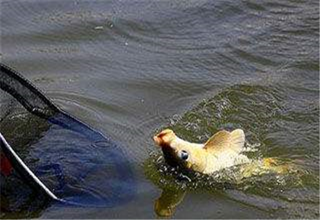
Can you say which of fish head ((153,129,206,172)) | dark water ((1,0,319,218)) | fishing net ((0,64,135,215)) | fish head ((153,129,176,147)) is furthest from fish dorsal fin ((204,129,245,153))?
fishing net ((0,64,135,215))

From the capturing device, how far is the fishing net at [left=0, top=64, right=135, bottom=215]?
171 inches

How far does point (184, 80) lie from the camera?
610 cm

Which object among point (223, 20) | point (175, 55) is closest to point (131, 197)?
point (175, 55)

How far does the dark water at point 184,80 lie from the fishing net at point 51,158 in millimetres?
116

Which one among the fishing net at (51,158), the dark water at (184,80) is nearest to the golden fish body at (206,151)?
the dark water at (184,80)

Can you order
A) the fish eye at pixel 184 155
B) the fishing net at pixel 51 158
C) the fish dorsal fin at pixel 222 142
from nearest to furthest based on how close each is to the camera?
the fish eye at pixel 184 155
the fishing net at pixel 51 158
the fish dorsal fin at pixel 222 142

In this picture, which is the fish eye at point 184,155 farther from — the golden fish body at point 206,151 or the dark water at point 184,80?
the dark water at point 184,80

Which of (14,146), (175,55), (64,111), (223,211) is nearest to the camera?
(223,211)

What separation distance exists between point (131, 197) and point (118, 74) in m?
1.95

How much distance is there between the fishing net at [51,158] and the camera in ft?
14.3

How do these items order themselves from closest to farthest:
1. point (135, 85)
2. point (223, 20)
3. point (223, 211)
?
1. point (223, 211)
2. point (135, 85)
3. point (223, 20)

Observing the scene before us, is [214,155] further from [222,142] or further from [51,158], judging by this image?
[51,158]

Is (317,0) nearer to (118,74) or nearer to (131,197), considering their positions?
(118,74)

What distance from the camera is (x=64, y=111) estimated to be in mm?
5426
